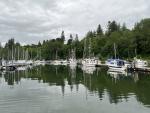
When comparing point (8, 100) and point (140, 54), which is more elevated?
point (140, 54)

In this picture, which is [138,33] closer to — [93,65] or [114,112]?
[93,65]

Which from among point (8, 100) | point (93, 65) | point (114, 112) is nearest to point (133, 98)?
point (114, 112)

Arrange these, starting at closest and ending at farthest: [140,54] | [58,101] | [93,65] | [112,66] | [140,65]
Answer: [58,101]
[140,65]
[112,66]
[93,65]
[140,54]

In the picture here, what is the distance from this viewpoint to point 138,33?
370 ft

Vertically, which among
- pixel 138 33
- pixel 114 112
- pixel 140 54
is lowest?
pixel 114 112

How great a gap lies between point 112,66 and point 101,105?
5563cm

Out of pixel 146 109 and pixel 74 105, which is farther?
pixel 74 105

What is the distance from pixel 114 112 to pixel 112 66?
58136 millimetres

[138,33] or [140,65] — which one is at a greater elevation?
[138,33]

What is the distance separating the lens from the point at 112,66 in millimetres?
77875

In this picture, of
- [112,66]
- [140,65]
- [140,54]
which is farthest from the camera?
[140,54]

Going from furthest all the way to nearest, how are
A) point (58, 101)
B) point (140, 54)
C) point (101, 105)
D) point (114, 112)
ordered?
point (140, 54) → point (58, 101) → point (101, 105) → point (114, 112)

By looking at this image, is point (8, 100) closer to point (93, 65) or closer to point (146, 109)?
point (146, 109)

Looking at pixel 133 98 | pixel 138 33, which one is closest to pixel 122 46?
pixel 138 33
